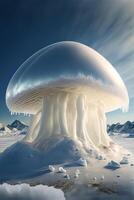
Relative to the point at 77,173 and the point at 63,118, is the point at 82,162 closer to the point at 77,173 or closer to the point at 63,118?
the point at 77,173

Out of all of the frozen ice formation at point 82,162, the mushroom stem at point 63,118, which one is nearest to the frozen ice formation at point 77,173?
the frozen ice formation at point 82,162

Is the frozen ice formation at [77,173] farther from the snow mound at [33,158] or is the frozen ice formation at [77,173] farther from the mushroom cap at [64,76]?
the mushroom cap at [64,76]

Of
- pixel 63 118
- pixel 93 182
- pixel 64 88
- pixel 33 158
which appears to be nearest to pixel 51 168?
pixel 33 158

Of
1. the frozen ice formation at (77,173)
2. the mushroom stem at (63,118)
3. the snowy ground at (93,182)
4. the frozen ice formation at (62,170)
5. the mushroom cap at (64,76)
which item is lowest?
the snowy ground at (93,182)

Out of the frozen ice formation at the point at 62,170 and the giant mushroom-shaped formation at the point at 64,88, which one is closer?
the frozen ice formation at the point at 62,170

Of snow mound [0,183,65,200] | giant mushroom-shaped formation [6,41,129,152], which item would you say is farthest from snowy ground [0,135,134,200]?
giant mushroom-shaped formation [6,41,129,152]

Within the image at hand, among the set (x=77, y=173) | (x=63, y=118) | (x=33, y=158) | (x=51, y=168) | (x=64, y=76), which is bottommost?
(x=77, y=173)

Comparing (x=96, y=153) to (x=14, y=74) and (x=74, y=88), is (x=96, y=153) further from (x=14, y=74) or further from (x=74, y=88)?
(x=14, y=74)
